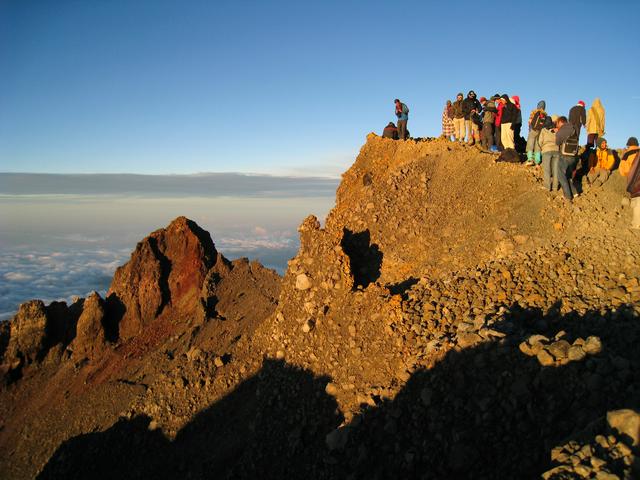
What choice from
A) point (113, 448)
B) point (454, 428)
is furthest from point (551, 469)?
point (113, 448)

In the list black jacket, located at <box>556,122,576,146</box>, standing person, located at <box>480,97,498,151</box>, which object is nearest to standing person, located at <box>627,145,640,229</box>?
black jacket, located at <box>556,122,576,146</box>

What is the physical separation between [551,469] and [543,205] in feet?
29.7

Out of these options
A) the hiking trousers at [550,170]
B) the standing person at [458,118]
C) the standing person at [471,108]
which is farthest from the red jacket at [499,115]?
the hiking trousers at [550,170]

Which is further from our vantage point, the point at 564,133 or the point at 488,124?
the point at 488,124

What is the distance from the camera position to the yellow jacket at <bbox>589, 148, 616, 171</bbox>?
13.4 m

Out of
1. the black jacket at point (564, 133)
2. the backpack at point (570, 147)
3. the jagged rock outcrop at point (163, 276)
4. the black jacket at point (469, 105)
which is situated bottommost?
the jagged rock outcrop at point (163, 276)

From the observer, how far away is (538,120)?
14562 mm

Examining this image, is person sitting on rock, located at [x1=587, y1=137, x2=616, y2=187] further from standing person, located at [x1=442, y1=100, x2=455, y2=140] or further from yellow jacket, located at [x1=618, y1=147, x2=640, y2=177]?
standing person, located at [x1=442, y1=100, x2=455, y2=140]

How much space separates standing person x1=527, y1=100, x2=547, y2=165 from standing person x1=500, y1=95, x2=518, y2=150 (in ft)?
9.55

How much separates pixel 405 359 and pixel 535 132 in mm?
10254

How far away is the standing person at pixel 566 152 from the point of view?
40.5 feet

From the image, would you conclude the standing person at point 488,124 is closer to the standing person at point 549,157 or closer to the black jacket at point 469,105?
the black jacket at point 469,105

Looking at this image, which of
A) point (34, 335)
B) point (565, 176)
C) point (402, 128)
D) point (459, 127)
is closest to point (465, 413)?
point (565, 176)

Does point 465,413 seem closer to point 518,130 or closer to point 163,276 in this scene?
point 518,130
